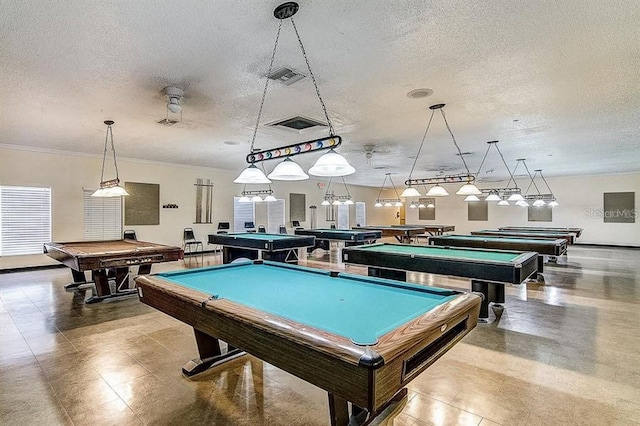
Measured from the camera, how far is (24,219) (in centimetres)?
720

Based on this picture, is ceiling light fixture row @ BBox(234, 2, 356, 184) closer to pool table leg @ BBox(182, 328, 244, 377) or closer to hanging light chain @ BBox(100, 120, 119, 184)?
pool table leg @ BBox(182, 328, 244, 377)

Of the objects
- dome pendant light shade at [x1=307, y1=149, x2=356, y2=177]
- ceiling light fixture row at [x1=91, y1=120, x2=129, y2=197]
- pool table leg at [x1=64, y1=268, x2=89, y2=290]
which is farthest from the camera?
pool table leg at [x1=64, y1=268, x2=89, y2=290]

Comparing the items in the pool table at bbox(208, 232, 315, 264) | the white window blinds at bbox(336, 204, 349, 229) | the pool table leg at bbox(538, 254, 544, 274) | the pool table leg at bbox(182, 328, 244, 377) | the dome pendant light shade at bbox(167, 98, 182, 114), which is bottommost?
the pool table leg at bbox(182, 328, 244, 377)

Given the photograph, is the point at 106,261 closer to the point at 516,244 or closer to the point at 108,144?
the point at 108,144

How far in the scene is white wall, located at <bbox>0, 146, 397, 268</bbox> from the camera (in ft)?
23.6

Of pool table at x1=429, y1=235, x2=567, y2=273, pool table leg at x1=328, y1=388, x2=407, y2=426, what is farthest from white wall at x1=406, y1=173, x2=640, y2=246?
pool table leg at x1=328, y1=388, x2=407, y2=426

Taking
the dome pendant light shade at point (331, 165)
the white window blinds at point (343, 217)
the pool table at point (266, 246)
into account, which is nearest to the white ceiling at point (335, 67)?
the dome pendant light shade at point (331, 165)

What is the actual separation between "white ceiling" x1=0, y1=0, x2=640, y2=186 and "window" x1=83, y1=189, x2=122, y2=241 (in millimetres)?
2286

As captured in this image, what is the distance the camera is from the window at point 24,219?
7012 mm

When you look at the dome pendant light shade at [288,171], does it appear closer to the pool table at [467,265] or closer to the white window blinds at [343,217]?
the pool table at [467,265]

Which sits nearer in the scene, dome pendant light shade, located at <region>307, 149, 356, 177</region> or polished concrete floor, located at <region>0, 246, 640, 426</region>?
polished concrete floor, located at <region>0, 246, 640, 426</region>

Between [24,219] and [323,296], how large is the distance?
8.05 meters

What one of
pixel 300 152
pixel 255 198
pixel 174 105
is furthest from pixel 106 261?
pixel 255 198

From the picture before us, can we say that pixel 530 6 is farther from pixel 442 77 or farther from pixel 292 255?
pixel 292 255
